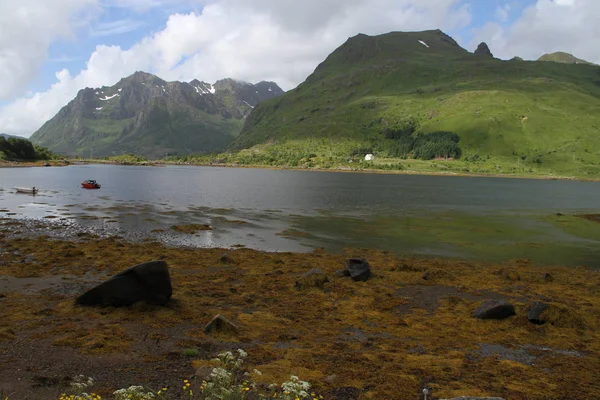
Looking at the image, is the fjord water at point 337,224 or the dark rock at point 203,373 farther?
the fjord water at point 337,224

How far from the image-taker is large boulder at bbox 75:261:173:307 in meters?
21.7

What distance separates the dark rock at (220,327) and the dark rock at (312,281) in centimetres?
900

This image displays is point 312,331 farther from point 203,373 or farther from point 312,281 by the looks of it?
point 312,281

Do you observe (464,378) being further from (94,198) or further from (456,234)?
(94,198)

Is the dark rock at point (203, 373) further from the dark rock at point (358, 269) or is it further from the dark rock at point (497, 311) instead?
the dark rock at point (358, 269)

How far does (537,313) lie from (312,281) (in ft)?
44.3

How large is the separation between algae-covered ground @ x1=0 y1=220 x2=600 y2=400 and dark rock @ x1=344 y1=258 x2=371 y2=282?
2.51ft

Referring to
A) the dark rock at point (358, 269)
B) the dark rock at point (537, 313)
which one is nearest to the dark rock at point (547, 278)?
the dark rock at point (537, 313)

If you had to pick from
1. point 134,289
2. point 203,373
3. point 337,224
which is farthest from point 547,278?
point 337,224

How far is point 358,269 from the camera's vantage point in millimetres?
31031

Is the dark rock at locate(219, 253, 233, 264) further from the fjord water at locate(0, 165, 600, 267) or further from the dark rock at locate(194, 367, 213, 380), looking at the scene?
the dark rock at locate(194, 367, 213, 380)

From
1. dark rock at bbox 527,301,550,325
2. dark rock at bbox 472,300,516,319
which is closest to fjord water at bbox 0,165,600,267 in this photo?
dark rock at bbox 472,300,516,319

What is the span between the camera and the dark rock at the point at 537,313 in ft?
72.7


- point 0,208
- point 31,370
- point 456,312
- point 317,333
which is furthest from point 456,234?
point 0,208
